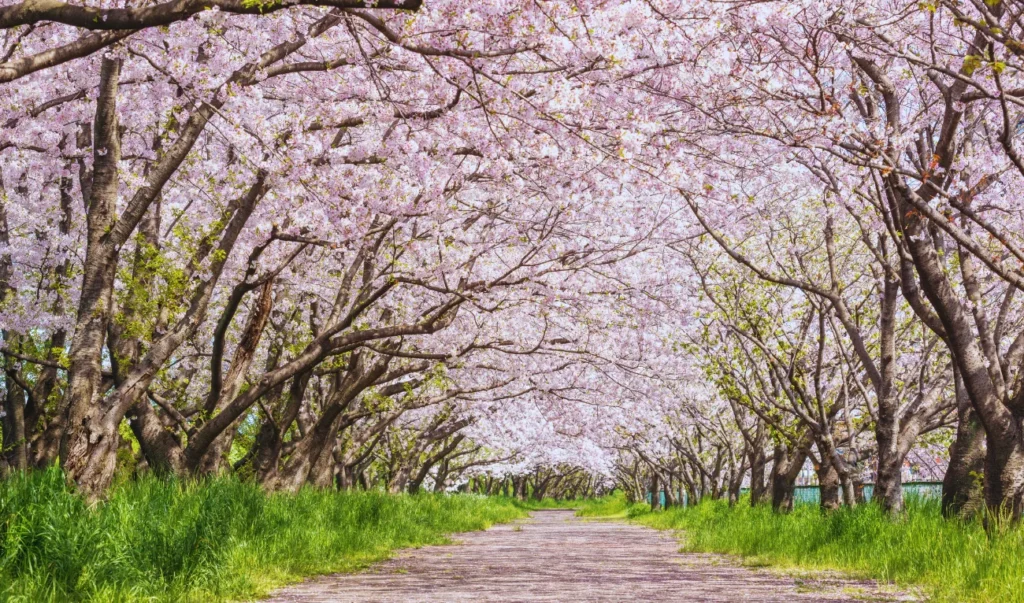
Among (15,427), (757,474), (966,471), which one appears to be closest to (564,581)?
(966,471)

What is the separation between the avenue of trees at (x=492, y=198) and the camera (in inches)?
353

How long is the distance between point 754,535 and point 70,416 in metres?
9.31

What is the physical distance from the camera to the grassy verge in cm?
714

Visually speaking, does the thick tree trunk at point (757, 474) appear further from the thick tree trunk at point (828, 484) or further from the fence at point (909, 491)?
the thick tree trunk at point (828, 484)

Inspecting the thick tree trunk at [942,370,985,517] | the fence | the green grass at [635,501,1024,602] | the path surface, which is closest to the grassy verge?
Result: the green grass at [635,501,1024,602]

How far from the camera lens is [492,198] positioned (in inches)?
595

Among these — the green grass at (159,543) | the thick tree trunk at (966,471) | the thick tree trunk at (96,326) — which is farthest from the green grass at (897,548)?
the thick tree trunk at (96,326)

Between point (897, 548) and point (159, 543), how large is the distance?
6.99 m

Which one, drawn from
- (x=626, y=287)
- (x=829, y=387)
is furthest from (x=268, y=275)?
(x=829, y=387)

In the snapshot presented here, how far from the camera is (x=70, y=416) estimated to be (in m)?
9.80

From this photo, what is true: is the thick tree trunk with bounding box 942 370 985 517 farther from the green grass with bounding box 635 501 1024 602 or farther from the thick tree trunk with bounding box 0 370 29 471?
the thick tree trunk with bounding box 0 370 29 471

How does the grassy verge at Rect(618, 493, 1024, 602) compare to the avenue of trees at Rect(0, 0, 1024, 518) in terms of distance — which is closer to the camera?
the grassy verge at Rect(618, 493, 1024, 602)

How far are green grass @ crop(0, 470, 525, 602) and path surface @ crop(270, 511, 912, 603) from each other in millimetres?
484

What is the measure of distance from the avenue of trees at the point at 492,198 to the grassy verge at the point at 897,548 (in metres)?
0.78
